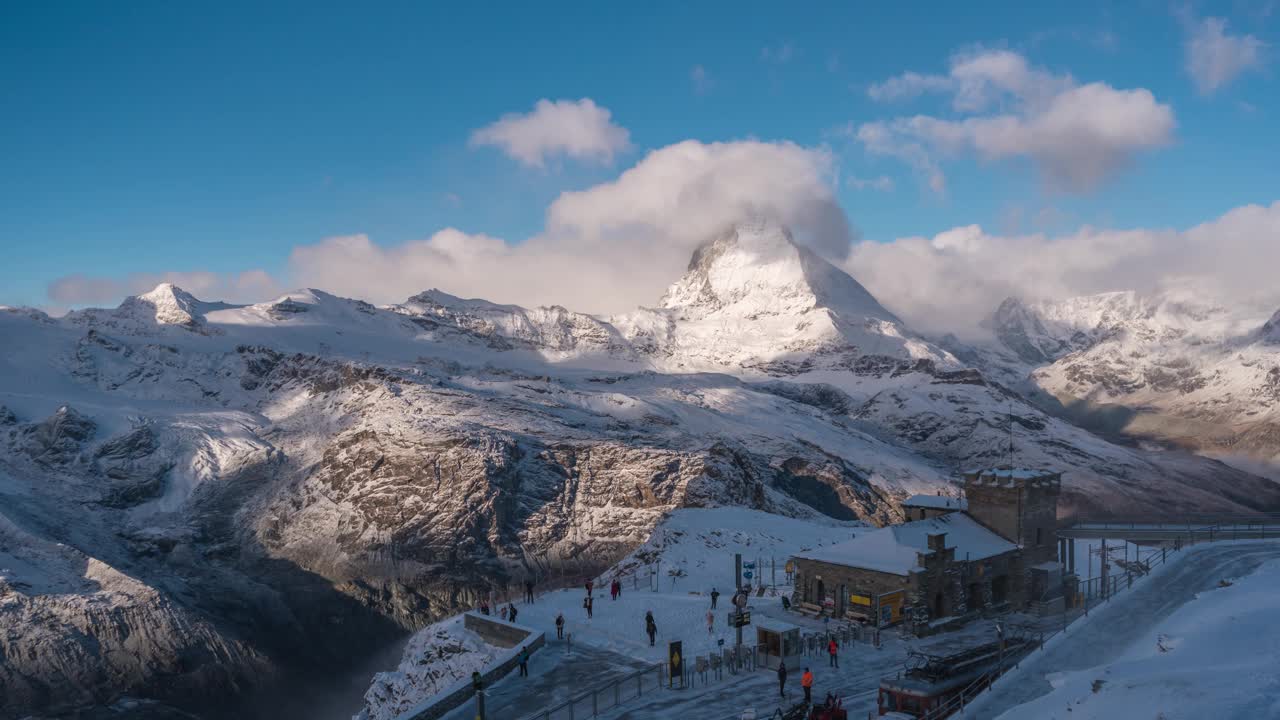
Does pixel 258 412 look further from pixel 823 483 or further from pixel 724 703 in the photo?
pixel 724 703

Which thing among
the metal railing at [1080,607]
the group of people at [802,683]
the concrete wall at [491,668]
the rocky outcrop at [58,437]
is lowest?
the concrete wall at [491,668]

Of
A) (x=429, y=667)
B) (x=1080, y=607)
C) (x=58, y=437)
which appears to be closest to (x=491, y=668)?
(x=429, y=667)

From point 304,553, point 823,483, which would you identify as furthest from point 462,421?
point 823,483

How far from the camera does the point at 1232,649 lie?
26.0 metres

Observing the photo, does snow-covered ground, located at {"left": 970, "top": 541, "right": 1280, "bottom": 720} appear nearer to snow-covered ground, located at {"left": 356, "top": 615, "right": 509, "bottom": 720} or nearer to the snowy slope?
the snowy slope

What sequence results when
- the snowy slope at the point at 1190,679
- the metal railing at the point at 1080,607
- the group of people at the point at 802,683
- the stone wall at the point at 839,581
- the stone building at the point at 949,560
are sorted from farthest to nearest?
the stone wall at the point at 839,581
the stone building at the point at 949,560
the group of people at the point at 802,683
the metal railing at the point at 1080,607
the snowy slope at the point at 1190,679

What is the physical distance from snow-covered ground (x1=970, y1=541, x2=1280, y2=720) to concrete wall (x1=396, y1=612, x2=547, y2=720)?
18.9m

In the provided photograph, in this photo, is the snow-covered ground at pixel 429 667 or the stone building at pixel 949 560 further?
the snow-covered ground at pixel 429 667

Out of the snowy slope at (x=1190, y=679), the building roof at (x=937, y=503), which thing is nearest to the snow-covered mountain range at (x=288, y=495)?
the building roof at (x=937, y=503)

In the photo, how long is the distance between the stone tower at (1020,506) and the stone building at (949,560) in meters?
0.05

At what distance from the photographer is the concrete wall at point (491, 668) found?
113ft

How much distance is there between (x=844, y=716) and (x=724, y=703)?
6.03 meters

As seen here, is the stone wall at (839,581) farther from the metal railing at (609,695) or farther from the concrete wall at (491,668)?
the concrete wall at (491,668)

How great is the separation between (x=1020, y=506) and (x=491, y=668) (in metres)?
30.6
